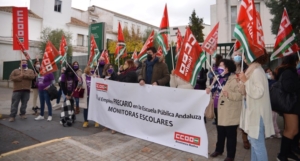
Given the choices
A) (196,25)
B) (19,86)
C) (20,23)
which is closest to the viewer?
(19,86)

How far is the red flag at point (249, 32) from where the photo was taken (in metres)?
3.61

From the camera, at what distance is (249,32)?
370 centimetres

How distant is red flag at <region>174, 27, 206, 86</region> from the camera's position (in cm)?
443

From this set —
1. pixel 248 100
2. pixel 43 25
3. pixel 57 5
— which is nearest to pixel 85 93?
pixel 248 100

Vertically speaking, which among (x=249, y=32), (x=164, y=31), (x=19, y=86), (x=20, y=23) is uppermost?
(x=20, y=23)

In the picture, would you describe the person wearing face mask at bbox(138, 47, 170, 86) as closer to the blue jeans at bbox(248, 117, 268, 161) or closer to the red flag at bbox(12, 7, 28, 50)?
the blue jeans at bbox(248, 117, 268, 161)

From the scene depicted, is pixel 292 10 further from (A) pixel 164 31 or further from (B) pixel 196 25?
(B) pixel 196 25

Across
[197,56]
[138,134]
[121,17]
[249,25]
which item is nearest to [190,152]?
[138,134]

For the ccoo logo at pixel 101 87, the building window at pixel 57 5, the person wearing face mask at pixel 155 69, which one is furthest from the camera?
the building window at pixel 57 5

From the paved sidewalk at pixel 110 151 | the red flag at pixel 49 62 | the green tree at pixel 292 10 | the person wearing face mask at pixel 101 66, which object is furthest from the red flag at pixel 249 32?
the red flag at pixel 49 62

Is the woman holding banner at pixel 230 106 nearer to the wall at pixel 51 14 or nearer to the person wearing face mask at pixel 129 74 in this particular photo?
the person wearing face mask at pixel 129 74

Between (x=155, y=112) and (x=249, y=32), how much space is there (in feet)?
7.88

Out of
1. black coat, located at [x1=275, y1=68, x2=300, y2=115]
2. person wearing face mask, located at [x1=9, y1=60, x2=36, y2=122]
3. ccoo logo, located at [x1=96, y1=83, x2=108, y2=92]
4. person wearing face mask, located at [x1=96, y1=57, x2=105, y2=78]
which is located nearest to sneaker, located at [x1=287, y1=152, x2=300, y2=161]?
black coat, located at [x1=275, y1=68, x2=300, y2=115]

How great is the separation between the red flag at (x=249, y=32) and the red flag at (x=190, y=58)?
83cm
